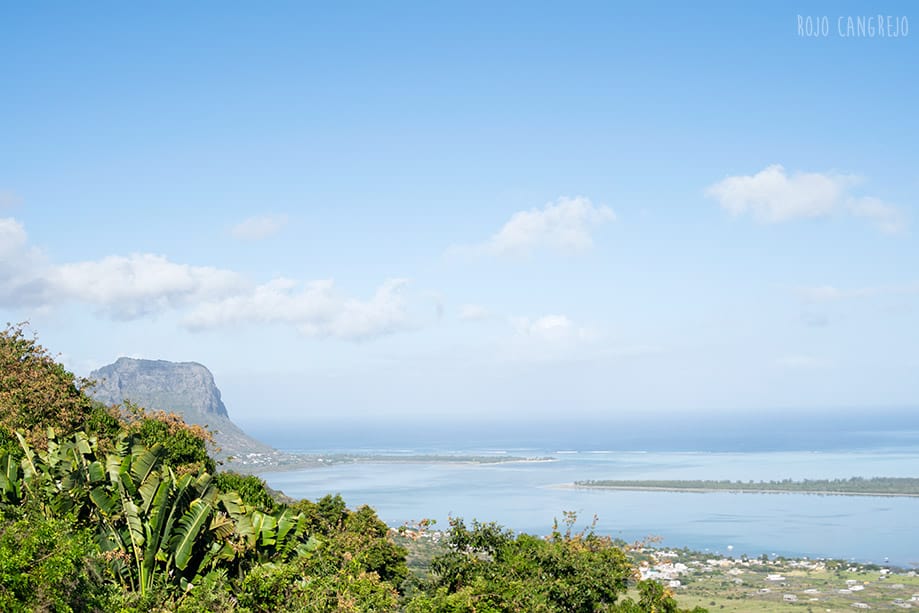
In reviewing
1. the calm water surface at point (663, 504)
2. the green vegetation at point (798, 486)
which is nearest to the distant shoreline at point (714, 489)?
the green vegetation at point (798, 486)

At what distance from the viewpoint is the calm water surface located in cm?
9569

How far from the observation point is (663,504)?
124250mm

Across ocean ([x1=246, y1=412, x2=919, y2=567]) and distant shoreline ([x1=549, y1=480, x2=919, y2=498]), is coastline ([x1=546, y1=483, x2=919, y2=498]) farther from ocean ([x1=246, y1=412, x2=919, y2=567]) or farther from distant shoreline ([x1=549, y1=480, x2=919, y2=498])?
ocean ([x1=246, y1=412, x2=919, y2=567])

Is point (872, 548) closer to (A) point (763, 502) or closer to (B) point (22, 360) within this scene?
(A) point (763, 502)

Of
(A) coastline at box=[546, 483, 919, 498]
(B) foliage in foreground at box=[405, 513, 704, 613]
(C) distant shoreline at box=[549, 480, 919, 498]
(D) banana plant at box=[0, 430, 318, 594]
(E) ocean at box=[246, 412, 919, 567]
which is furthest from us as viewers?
(A) coastline at box=[546, 483, 919, 498]

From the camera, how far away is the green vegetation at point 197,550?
12.1 meters

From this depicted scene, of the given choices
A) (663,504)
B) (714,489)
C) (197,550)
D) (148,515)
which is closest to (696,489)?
(714,489)

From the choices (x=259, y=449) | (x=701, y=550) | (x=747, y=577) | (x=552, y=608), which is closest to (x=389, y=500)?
(x=701, y=550)

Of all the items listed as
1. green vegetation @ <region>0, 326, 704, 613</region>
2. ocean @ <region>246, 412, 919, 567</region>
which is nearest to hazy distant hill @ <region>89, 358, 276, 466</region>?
ocean @ <region>246, 412, 919, 567</region>

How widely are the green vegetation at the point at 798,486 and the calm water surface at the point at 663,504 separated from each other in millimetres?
4527

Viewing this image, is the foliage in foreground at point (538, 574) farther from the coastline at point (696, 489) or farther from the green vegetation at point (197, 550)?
the coastline at point (696, 489)

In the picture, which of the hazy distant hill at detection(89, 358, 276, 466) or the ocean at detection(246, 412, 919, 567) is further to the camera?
the hazy distant hill at detection(89, 358, 276, 466)

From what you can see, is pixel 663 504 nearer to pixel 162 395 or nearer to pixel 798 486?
pixel 798 486

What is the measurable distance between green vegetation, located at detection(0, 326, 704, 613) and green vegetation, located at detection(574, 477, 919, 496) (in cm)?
12186
